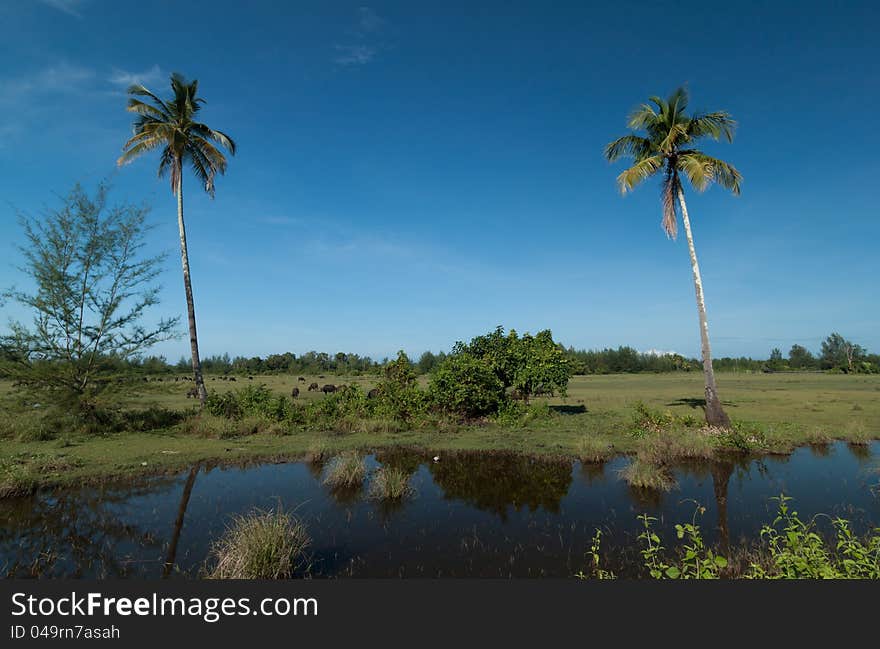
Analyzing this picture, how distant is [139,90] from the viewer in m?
20.6

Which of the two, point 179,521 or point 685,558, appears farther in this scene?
point 179,521

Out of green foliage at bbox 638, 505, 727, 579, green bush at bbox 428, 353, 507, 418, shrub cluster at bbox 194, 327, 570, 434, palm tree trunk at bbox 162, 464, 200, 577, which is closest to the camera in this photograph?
green foliage at bbox 638, 505, 727, 579

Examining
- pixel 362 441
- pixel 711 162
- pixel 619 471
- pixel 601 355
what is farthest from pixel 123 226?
pixel 601 355

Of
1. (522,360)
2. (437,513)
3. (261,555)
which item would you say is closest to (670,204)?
(522,360)

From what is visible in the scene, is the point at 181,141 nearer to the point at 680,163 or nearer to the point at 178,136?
the point at 178,136

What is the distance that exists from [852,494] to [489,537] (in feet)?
29.6

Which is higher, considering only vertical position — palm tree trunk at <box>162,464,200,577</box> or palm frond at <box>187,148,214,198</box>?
A: palm frond at <box>187,148,214,198</box>

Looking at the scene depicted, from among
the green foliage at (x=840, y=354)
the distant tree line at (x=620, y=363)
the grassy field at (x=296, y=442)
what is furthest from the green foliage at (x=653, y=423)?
the green foliage at (x=840, y=354)

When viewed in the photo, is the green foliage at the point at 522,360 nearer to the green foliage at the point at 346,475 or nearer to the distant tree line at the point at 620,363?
the green foliage at the point at 346,475

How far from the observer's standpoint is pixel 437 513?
29.9 feet

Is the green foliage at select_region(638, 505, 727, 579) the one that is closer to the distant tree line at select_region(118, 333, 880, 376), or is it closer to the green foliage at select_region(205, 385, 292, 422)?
the green foliage at select_region(205, 385, 292, 422)

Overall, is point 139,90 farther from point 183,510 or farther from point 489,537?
point 489,537

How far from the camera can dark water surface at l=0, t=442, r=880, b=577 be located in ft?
22.0

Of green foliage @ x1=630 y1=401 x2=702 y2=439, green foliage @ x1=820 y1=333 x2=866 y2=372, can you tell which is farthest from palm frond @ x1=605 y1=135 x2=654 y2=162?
green foliage @ x1=820 y1=333 x2=866 y2=372
